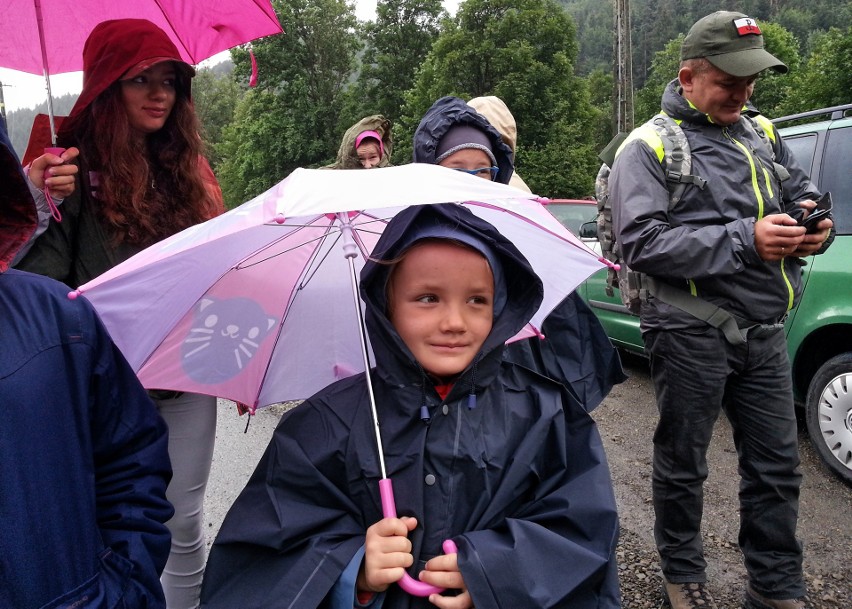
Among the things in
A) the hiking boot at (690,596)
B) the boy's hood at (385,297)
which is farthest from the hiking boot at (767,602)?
the boy's hood at (385,297)

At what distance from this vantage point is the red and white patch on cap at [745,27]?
259cm

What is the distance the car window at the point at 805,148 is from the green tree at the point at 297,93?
96.6 ft

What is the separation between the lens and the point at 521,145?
2266cm

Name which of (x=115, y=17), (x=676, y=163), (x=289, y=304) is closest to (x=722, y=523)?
(x=676, y=163)

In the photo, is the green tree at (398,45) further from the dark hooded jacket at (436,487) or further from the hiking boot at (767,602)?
the dark hooded jacket at (436,487)

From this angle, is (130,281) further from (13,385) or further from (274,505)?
(274,505)

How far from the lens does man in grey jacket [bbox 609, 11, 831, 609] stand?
8.38ft

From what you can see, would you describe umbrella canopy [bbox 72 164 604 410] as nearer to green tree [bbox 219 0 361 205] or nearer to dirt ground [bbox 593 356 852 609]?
dirt ground [bbox 593 356 852 609]

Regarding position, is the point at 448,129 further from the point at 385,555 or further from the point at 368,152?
the point at 368,152

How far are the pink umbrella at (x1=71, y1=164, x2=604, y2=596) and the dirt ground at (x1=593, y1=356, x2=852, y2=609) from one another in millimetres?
1756

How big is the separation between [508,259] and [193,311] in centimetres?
88

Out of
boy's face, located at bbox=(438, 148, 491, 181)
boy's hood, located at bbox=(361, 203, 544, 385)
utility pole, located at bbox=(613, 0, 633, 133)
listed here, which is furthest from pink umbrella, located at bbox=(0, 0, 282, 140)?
utility pole, located at bbox=(613, 0, 633, 133)

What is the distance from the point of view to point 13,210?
4.36 ft

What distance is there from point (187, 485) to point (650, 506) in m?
2.63
